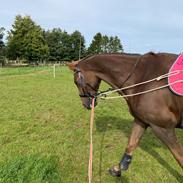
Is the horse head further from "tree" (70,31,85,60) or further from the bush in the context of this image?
"tree" (70,31,85,60)

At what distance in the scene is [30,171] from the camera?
3994mm

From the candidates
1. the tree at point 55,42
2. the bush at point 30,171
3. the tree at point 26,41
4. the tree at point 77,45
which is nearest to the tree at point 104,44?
the tree at point 77,45

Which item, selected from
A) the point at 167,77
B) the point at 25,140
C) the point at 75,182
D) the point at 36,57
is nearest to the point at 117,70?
the point at 167,77

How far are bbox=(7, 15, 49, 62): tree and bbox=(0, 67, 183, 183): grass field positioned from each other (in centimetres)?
4436

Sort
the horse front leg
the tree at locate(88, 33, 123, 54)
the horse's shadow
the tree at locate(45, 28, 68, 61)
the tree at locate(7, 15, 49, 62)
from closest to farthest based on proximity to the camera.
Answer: the horse front leg < the horse's shadow < the tree at locate(7, 15, 49, 62) < the tree at locate(45, 28, 68, 61) < the tree at locate(88, 33, 123, 54)

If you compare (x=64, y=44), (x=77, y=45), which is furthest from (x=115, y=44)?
(x=64, y=44)

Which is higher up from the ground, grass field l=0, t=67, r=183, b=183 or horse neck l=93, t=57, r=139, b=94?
horse neck l=93, t=57, r=139, b=94

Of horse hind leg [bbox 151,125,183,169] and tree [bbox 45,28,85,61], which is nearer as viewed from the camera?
horse hind leg [bbox 151,125,183,169]

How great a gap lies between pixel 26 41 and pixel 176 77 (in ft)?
165

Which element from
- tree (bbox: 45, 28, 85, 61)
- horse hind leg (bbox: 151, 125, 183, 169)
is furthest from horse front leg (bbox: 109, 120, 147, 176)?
tree (bbox: 45, 28, 85, 61)

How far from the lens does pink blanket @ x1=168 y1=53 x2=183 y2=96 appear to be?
11.0 feet

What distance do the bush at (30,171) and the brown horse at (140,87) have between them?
1.01m

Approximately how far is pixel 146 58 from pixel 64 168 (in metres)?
2.10

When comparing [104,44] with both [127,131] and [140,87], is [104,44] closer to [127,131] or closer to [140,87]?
[127,131]
